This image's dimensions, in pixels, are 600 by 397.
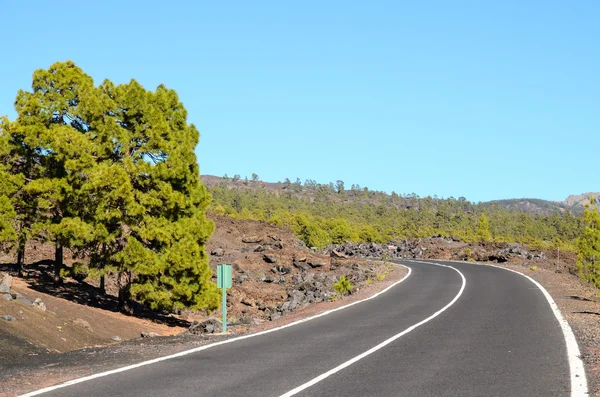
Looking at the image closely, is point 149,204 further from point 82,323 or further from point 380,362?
point 380,362

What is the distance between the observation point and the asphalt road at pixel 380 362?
873 centimetres

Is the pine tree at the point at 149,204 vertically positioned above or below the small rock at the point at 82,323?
above

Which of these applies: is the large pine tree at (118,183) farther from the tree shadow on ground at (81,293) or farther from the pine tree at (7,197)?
the tree shadow on ground at (81,293)

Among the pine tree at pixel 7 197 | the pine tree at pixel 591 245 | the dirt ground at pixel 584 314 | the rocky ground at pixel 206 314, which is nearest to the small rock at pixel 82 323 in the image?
the rocky ground at pixel 206 314

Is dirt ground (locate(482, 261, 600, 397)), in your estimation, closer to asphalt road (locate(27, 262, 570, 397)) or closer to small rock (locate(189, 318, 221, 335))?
asphalt road (locate(27, 262, 570, 397))

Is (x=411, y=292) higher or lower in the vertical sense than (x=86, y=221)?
lower

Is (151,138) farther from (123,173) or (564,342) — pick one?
(564,342)

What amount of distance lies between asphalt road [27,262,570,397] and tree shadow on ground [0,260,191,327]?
13784mm

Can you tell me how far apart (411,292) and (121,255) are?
38.6ft

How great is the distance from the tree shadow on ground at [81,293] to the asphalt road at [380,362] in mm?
13784

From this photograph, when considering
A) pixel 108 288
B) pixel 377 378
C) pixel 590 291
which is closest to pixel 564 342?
pixel 377 378

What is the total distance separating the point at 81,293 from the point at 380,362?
23.3m

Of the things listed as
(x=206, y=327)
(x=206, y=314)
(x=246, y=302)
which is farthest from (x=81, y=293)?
(x=206, y=327)

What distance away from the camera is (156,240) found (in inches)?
1098
